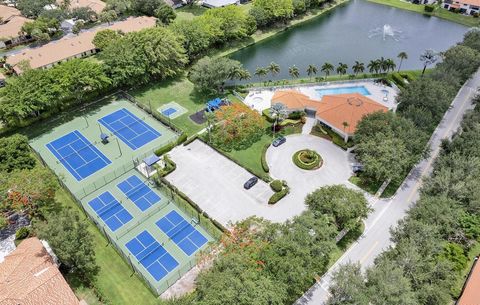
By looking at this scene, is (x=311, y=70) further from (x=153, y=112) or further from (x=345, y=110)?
(x=153, y=112)

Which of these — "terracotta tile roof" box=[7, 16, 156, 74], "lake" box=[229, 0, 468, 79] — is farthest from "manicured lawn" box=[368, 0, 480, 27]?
"terracotta tile roof" box=[7, 16, 156, 74]

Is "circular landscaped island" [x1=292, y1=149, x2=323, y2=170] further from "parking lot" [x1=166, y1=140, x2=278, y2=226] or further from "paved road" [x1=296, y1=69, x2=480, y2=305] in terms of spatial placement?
"paved road" [x1=296, y1=69, x2=480, y2=305]

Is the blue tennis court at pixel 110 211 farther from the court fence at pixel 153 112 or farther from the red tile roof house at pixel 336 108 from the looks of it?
the red tile roof house at pixel 336 108

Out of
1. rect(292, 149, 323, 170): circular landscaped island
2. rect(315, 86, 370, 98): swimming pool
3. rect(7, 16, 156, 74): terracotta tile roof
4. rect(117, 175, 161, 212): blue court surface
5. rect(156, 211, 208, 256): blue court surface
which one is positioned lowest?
rect(156, 211, 208, 256): blue court surface

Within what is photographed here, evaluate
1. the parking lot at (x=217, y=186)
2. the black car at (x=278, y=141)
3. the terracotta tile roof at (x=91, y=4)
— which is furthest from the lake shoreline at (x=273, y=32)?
the terracotta tile roof at (x=91, y=4)

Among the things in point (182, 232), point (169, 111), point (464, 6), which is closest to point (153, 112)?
point (169, 111)
